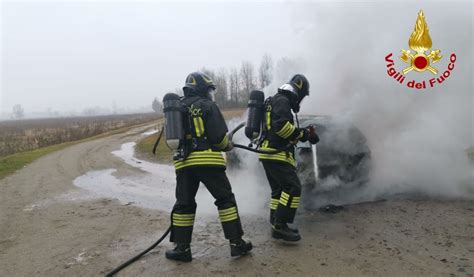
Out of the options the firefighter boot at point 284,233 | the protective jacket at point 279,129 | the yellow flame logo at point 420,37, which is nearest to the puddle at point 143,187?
the firefighter boot at point 284,233

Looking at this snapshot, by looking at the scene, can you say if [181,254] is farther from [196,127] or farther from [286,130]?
[286,130]

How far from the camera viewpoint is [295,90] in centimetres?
446

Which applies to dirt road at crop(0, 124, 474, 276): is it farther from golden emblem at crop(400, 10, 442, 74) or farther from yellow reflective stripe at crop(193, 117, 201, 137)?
golden emblem at crop(400, 10, 442, 74)

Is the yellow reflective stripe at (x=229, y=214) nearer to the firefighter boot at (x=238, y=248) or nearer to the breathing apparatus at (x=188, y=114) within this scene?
the firefighter boot at (x=238, y=248)

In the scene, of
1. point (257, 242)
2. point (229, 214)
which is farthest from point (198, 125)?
point (257, 242)

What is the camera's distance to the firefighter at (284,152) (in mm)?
4121

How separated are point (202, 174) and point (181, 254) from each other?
833 mm

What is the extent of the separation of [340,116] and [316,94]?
1584 millimetres

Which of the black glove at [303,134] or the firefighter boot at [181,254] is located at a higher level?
the black glove at [303,134]

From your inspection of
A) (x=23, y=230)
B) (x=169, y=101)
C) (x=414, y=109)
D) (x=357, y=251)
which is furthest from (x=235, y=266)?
(x=414, y=109)

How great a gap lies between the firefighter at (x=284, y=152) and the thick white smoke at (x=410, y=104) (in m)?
2.19

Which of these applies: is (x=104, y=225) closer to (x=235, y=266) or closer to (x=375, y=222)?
(x=235, y=266)

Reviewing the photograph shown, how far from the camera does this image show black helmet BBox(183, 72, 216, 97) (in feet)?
13.0

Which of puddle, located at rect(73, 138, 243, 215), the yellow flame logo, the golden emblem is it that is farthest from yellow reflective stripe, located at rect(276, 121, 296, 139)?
the yellow flame logo
